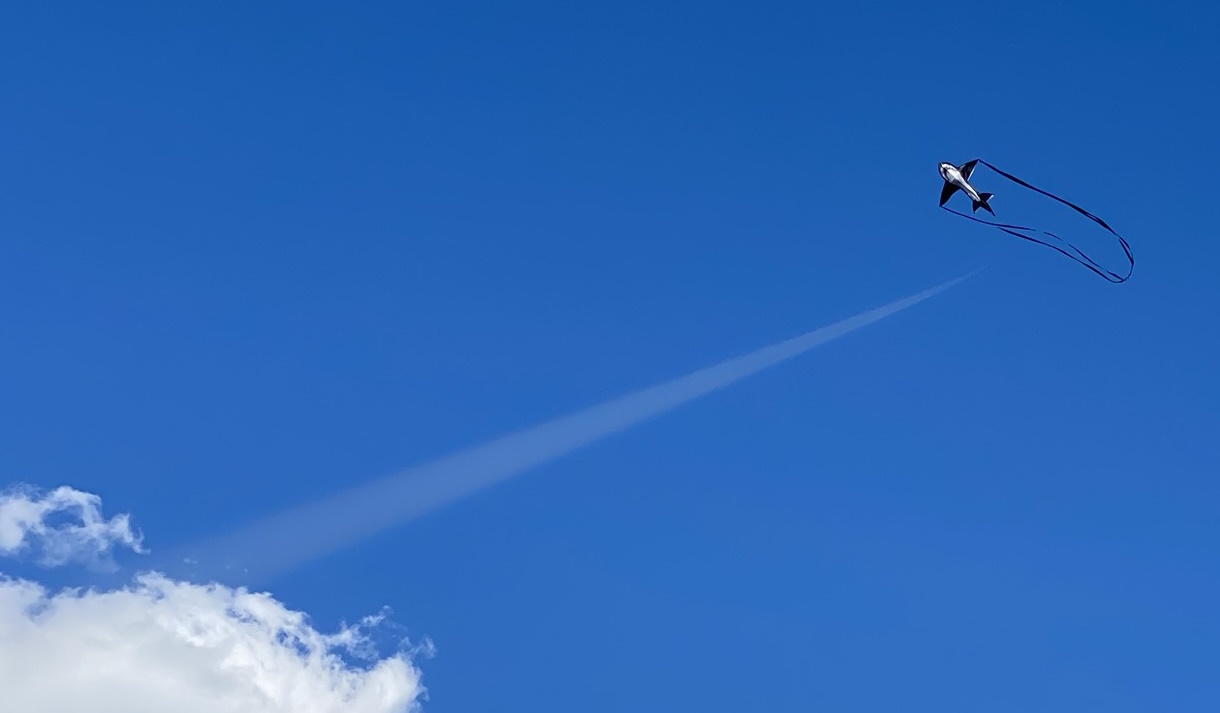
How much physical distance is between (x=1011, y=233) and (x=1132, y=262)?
33.6ft

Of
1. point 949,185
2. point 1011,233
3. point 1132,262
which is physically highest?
point 949,185

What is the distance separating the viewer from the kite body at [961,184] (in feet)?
279

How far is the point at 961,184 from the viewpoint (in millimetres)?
86750

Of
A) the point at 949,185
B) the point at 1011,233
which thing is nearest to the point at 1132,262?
the point at 1011,233

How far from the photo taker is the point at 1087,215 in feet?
223

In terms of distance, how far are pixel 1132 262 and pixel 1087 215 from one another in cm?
401

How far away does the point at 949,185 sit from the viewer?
3450 inches

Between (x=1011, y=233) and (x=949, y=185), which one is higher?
(x=949, y=185)

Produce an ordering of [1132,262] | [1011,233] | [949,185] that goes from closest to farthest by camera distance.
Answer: [1132,262]
[1011,233]
[949,185]

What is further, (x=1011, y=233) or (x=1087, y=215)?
(x=1011, y=233)

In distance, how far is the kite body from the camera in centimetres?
8494

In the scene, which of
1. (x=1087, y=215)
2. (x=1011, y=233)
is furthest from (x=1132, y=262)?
(x=1011, y=233)

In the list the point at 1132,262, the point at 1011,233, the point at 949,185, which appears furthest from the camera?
the point at 949,185

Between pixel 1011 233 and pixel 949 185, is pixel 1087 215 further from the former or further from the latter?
pixel 949 185
